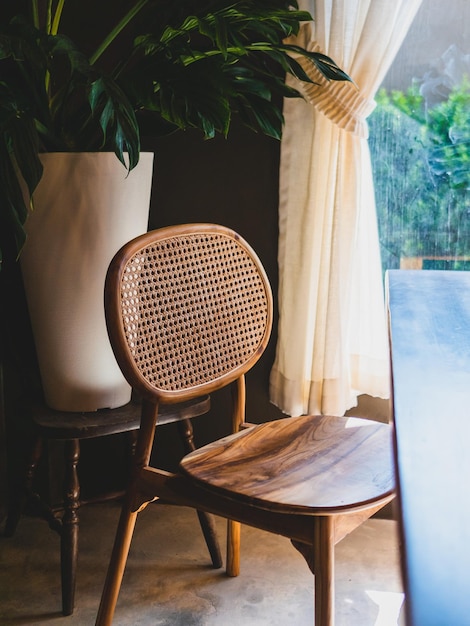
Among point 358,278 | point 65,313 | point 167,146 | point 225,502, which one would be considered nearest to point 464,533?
point 225,502

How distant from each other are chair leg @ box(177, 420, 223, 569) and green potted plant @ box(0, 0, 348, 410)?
18 cm

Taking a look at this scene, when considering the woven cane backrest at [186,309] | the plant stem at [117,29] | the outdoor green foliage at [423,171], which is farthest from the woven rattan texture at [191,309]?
the outdoor green foliage at [423,171]

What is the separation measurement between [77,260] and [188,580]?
884 mm

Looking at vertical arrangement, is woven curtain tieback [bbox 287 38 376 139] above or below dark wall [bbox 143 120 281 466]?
above

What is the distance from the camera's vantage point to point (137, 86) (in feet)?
5.60

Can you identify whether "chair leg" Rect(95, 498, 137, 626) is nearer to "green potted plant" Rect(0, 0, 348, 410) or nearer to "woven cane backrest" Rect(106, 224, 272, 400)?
"woven cane backrest" Rect(106, 224, 272, 400)

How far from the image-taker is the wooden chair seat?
125 cm

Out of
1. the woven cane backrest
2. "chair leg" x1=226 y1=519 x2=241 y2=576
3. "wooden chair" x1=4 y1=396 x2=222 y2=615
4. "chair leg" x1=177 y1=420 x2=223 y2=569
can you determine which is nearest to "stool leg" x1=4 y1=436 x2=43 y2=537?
"wooden chair" x1=4 y1=396 x2=222 y2=615

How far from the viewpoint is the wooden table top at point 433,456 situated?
0.48 m

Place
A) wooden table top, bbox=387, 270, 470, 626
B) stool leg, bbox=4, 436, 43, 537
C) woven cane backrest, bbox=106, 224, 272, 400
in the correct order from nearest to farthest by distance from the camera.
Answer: wooden table top, bbox=387, 270, 470, 626, woven cane backrest, bbox=106, 224, 272, 400, stool leg, bbox=4, 436, 43, 537

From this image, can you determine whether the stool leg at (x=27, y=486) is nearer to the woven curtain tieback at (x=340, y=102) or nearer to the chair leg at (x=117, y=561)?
the chair leg at (x=117, y=561)

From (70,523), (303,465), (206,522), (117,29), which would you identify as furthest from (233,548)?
(117,29)

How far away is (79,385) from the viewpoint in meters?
1.89

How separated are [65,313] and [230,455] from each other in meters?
0.62
